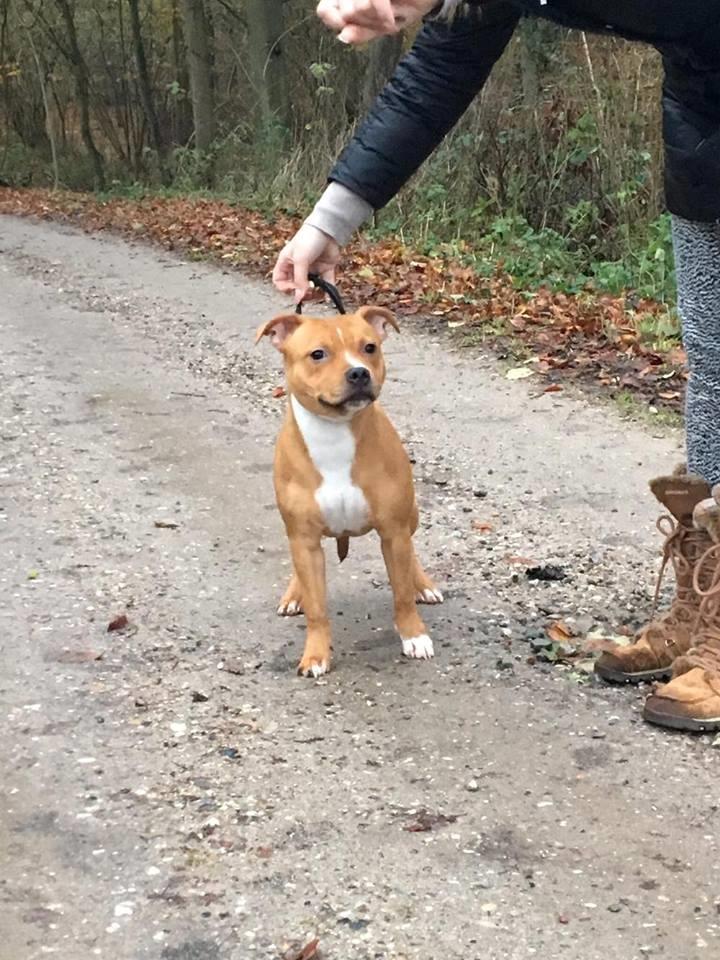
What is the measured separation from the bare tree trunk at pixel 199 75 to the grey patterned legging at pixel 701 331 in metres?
18.9

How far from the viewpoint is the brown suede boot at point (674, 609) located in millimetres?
3166

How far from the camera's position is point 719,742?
9.60 feet

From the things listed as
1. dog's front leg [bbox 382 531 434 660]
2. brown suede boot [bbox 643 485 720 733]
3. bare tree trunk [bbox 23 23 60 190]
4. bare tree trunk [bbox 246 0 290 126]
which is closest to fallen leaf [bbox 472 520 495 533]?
dog's front leg [bbox 382 531 434 660]

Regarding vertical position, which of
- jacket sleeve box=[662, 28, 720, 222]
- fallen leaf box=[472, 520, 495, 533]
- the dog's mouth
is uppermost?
jacket sleeve box=[662, 28, 720, 222]

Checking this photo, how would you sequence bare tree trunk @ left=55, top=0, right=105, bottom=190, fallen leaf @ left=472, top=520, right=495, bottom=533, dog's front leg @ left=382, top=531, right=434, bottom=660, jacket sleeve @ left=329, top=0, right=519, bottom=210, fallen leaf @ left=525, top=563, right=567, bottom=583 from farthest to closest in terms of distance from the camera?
→ bare tree trunk @ left=55, top=0, right=105, bottom=190 → fallen leaf @ left=472, top=520, right=495, bottom=533 → fallen leaf @ left=525, top=563, right=567, bottom=583 → dog's front leg @ left=382, top=531, right=434, bottom=660 → jacket sleeve @ left=329, top=0, right=519, bottom=210

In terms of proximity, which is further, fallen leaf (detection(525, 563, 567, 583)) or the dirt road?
fallen leaf (detection(525, 563, 567, 583))

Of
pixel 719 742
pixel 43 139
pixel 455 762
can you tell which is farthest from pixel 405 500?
pixel 43 139

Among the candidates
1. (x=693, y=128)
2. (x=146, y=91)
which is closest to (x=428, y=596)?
(x=693, y=128)

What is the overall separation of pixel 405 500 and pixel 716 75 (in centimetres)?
131

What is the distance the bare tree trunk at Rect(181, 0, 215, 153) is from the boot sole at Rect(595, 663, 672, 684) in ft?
62.5

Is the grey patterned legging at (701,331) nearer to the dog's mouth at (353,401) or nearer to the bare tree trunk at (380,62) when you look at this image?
the dog's mouth at (353,401)

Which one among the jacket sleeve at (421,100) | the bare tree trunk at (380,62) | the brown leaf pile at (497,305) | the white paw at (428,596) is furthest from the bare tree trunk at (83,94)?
the jacket sleeve at (421,100)

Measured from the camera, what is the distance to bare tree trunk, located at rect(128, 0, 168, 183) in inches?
1021

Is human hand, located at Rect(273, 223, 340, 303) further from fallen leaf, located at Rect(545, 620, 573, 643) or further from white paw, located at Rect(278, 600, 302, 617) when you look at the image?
fallen leaf, located at Rect(545, 620, 573, 643)
